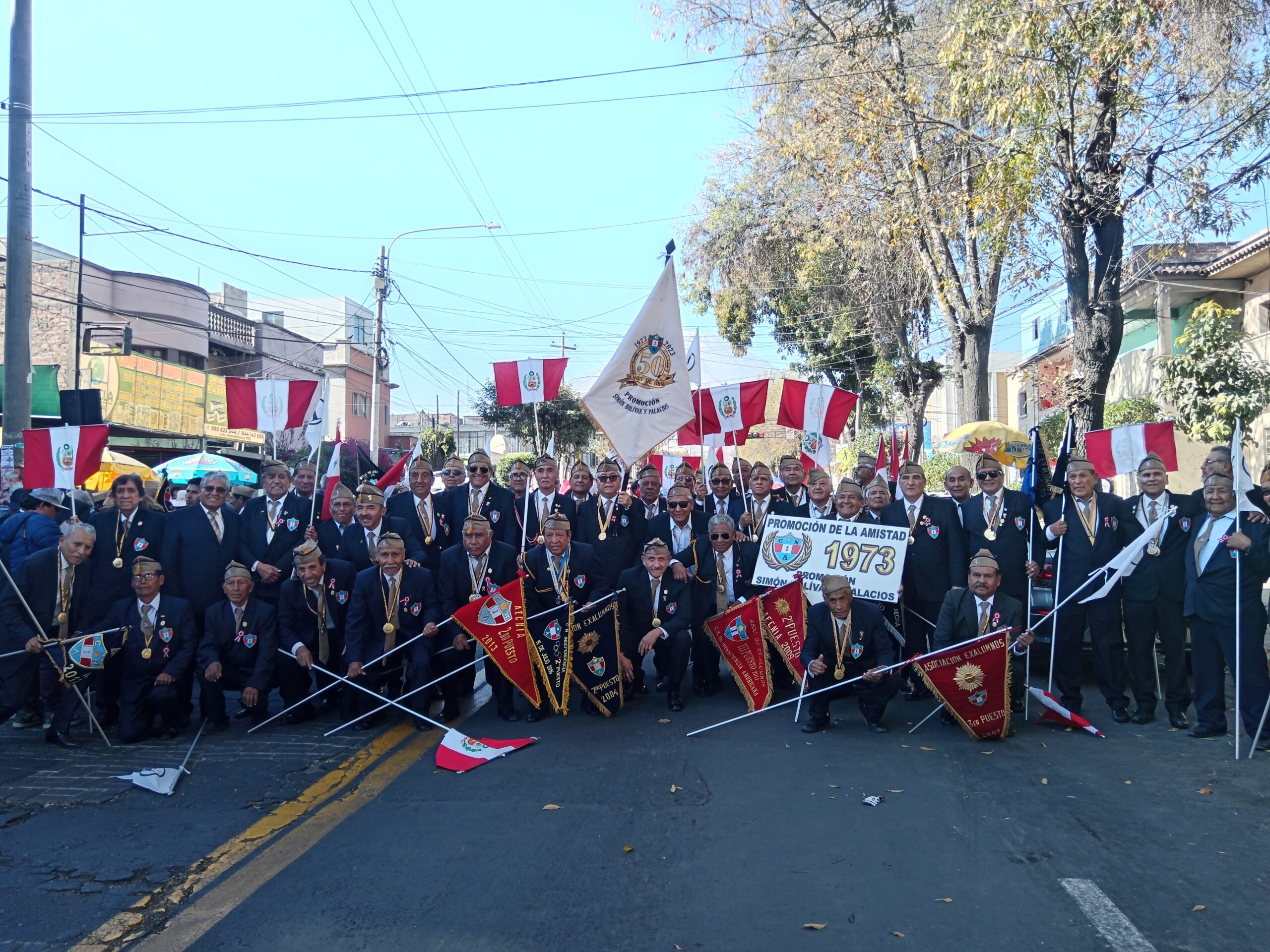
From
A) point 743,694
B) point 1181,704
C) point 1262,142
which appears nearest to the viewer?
point 1181,704

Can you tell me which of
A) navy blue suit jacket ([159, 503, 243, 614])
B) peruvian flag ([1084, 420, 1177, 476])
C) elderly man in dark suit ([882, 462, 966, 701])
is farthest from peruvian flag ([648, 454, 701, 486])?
navy blue suit jacket ([159, 503, 243, 614])

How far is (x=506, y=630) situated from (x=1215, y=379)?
52.5 feet

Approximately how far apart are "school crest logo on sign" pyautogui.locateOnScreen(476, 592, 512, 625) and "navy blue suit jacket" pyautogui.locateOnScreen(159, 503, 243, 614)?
2.34 m

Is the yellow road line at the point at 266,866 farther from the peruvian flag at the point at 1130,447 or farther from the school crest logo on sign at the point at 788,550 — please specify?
the peruvian flag at the point at 1130,447

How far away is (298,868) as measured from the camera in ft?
14.7

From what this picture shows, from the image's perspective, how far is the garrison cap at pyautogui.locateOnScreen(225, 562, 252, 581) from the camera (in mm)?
7324

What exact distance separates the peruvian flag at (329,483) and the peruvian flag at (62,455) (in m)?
2.04

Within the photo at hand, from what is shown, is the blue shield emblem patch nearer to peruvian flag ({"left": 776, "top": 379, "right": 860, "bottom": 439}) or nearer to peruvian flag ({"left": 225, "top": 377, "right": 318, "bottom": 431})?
peruvian flag ({"left": 776, "top": 379, "right": 860, "bottom": 439})

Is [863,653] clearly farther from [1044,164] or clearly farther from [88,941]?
[1044,164]

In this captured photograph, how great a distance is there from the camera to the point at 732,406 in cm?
1200

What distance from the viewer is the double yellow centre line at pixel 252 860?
12.7ft

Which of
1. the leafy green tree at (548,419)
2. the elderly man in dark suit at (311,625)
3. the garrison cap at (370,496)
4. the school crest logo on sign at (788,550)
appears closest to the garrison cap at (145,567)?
the elderly man in dark suit at (311,625)

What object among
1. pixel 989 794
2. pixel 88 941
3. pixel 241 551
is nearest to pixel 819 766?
pixel 989 794

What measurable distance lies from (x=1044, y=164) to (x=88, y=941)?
38.6 feet
